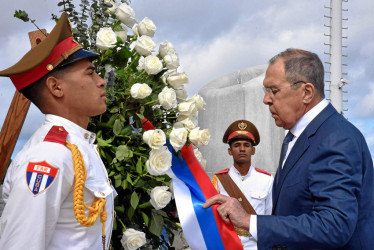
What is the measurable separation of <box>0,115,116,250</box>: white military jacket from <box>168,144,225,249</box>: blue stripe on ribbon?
0.66 meters

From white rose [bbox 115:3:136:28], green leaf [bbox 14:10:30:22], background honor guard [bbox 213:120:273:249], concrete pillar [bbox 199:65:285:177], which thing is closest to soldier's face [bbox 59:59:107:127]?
white rose [bbox 115:3:136:28]

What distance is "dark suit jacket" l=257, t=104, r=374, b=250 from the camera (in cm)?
204

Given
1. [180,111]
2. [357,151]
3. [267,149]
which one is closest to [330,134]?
[357,151]

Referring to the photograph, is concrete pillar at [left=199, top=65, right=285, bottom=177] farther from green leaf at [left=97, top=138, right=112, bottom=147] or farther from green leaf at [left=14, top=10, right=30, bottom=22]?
green leaf at [left=97, top=138, right=112, bottom=147]

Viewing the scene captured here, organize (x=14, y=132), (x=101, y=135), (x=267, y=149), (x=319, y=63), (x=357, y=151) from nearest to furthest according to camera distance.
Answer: (x=357, y=151), (x=319, y=63), (x=101, y=135), (x=14, y=132), (x=267, y=149)

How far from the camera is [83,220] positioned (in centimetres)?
195

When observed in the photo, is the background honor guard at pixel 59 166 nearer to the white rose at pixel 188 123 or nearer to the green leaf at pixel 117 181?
the green leaf at pixel 117 181

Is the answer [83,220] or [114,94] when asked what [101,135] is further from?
[83,220]

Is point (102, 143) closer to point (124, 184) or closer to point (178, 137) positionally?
point (124, 184)

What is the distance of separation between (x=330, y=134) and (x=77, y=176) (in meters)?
1.18

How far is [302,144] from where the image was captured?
232 cm

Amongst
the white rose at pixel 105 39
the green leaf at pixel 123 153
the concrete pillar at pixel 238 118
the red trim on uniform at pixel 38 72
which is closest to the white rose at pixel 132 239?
the green leaf at pixel 123 153

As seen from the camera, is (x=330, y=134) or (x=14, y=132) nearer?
(x=330, y=134)

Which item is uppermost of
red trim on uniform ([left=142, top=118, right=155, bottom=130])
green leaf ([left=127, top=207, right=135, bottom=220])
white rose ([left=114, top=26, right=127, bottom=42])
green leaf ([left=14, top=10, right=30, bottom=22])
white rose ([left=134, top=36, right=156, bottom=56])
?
green leaf ([left=14, top=10, right=30, bottom=22])
